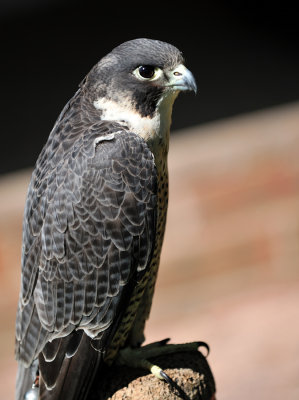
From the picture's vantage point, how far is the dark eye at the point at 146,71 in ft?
9.04

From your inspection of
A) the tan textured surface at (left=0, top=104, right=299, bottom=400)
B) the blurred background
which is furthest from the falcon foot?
the tan textured surface at (left=0, top=104, right=299, bottom=400)

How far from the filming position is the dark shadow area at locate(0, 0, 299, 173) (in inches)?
314

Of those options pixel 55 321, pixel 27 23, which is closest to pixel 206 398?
pixel 55 321

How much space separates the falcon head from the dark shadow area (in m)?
4.68

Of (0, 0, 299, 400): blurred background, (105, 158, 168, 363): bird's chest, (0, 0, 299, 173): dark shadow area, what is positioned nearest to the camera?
(105, 158, 168, 363): bird's chest

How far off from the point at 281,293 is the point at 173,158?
57.4 inches

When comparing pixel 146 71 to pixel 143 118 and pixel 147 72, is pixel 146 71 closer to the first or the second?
pixel 147 72

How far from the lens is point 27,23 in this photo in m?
9.34

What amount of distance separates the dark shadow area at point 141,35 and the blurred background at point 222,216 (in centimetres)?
2

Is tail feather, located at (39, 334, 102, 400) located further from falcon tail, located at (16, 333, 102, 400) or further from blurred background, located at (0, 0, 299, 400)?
blurred background, located at (0, 0, 299, 400)

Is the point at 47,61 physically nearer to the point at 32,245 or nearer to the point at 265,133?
the point at 265,133

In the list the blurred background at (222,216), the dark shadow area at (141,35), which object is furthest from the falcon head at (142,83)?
the dark shadow area at (141,35)

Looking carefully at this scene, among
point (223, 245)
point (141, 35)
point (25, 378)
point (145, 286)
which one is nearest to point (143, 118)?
point (145, 286)

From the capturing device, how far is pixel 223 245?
6.54 metres
